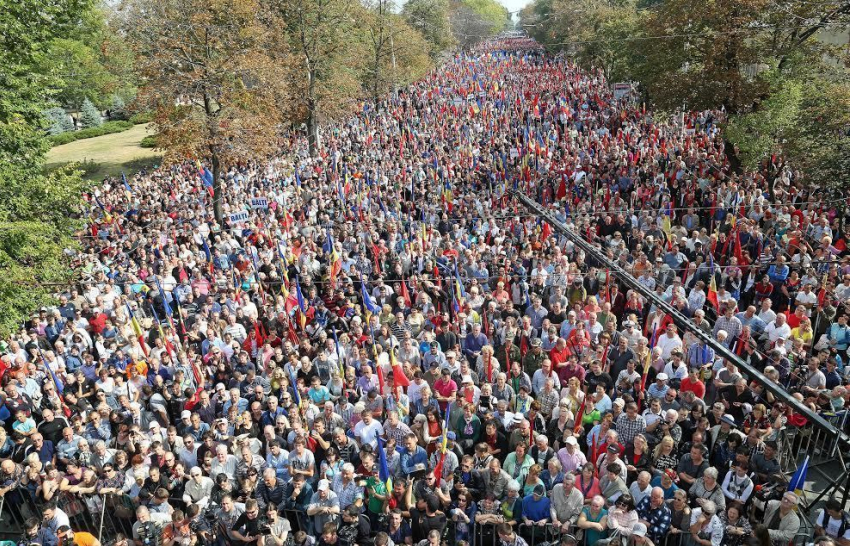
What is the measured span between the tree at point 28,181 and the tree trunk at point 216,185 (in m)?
6.03

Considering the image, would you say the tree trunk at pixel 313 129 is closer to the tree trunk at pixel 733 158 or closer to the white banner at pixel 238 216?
the white banner at pixel 238 216

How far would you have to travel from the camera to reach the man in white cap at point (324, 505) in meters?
6.88

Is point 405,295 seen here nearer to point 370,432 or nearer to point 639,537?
point 370,432

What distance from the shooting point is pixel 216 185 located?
21.4 metres

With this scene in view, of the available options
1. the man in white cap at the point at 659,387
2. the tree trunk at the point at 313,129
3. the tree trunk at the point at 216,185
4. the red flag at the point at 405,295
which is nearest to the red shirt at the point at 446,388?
the man in white cap at the point at 659,387

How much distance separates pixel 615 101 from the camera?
108ft

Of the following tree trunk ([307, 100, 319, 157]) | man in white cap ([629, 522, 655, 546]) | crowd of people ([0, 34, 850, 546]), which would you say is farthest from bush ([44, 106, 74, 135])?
man in white cap ([629, 522, 655, 546])

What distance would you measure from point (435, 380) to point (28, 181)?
33.0ft

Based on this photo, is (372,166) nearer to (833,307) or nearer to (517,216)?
(517,216)

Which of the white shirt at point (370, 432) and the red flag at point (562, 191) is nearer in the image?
the white shirt at point (370, 432)

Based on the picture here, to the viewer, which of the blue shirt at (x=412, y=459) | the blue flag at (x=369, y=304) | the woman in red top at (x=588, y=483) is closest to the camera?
the woman in red top at (x=588, y=483)

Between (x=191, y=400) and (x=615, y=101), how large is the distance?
29502 mm

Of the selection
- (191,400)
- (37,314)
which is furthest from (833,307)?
(37,314)

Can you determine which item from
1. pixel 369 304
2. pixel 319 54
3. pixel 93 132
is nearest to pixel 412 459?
pixel 369 304
